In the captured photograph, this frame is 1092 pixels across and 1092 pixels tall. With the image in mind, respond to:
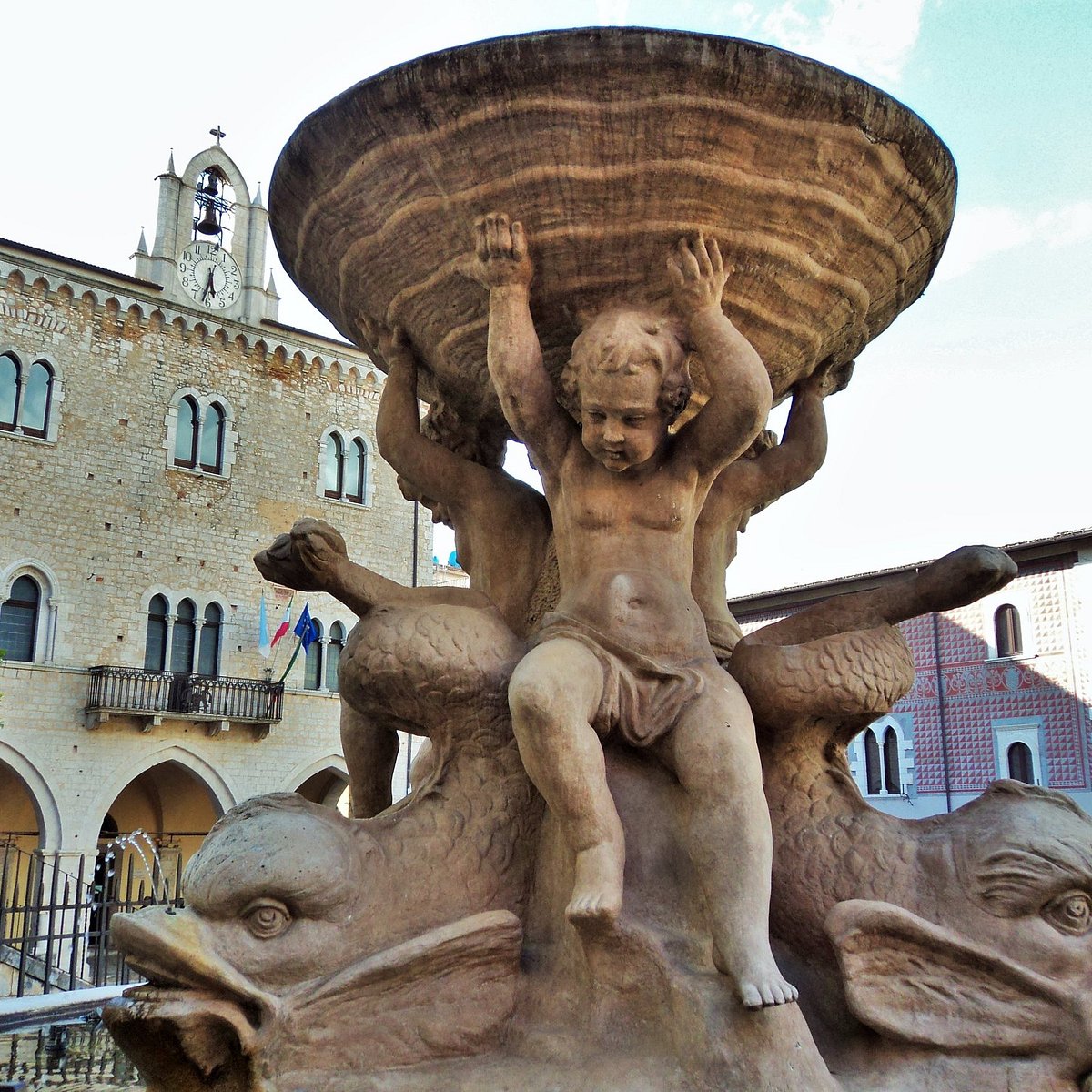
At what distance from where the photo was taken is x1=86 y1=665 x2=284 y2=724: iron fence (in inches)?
755

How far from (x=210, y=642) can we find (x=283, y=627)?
4.62 ft

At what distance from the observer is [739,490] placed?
346 cm

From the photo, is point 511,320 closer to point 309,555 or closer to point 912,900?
point 309,555

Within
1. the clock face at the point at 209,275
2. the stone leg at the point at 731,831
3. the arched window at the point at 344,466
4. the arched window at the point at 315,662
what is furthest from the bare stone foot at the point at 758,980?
the clock face at the point at 209,275

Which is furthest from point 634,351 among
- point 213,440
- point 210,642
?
point 213,440

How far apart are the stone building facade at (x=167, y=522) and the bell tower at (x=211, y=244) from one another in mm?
55

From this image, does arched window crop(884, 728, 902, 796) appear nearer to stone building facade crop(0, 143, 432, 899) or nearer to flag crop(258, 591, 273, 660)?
stone building facade crop(0, 143, 432, 899)

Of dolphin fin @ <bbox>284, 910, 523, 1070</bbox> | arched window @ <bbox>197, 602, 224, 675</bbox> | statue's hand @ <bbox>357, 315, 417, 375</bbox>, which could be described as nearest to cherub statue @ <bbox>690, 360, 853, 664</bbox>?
statue's hand @ <bbox>357, 315, 417, 375</bbox>

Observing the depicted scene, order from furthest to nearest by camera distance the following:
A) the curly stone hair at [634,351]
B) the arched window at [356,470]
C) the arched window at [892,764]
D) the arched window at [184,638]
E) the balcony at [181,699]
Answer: the arched window at [892,764] → the arched window at [356,470] → the arched window at [184,638] → the balcony at [181,699] → the curly stone hair at [634,351]

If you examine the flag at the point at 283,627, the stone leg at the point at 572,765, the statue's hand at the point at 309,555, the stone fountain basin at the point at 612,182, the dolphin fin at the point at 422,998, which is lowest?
the dolphin fin at the point at 422,998

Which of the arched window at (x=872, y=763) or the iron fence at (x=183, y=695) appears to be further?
the arched window at (x=872, y=763)

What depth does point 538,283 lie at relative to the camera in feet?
9.96

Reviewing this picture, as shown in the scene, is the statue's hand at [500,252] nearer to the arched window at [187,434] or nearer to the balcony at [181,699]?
the balcony at [181,699]

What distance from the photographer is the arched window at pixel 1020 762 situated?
73.7ft
